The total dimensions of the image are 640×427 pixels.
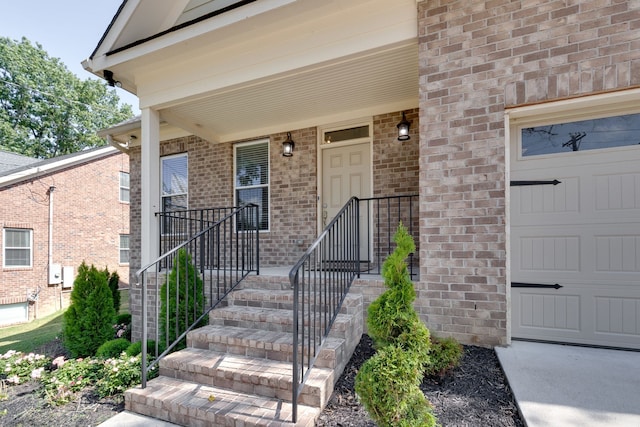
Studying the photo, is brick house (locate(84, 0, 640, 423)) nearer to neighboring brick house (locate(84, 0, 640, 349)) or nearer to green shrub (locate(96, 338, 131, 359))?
neighboring brick house (locate(84, 0, 640, 349))

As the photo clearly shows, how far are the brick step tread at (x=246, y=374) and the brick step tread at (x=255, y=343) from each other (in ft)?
0.18

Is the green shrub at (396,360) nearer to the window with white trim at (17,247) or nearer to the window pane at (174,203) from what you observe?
the window pane at (174,203)

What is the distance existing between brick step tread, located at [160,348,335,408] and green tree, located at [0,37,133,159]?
1781 centimetres

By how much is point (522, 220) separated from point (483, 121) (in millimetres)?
1063

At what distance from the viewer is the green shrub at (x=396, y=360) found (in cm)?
182

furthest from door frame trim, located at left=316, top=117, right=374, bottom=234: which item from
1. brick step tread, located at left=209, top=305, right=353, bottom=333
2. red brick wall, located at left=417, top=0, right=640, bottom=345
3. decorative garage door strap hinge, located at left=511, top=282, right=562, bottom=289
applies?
decorative garage door strap hinge, located at left=511, top=282, right=562, bottom=289

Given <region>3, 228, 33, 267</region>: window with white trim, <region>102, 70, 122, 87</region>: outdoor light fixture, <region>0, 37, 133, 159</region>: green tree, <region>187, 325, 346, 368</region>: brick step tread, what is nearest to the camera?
<region>187, 325, 346, 368</region>: brick step tread

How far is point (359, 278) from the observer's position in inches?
138

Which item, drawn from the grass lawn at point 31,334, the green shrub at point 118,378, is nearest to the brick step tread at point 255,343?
the green shrub at point 118,378

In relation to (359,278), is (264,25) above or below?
above

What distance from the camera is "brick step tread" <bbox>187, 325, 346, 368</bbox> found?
2.63m

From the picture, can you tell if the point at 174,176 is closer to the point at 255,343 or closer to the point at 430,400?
the point at 255,343

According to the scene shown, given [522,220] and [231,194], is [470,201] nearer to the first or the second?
[522,220]

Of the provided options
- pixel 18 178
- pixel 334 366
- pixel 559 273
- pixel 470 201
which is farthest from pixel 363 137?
pixel 18 178
